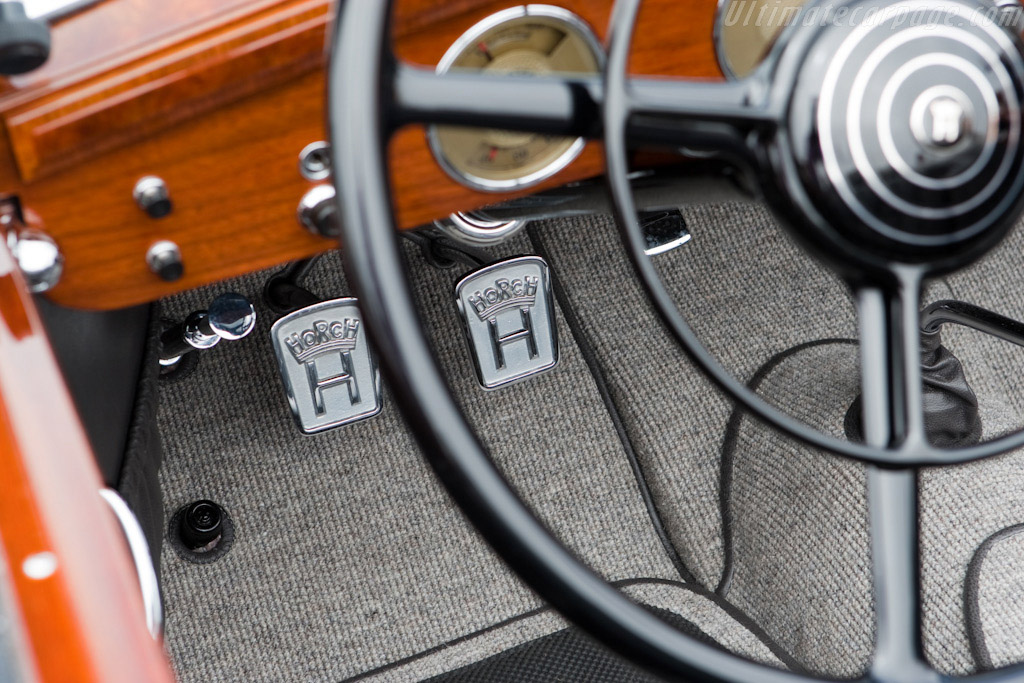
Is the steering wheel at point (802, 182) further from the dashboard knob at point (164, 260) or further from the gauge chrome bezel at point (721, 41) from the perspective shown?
the dashboard knob at point (164, 260)

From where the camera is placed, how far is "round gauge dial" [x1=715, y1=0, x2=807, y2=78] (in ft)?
2.53

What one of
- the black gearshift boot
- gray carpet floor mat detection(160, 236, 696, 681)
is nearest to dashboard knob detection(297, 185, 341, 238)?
gray carpet floor mat detection(160, 236, 696, 681)

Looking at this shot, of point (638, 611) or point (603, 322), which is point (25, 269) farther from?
point (603, 322)

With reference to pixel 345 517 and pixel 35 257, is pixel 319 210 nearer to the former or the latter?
pixel 35 257

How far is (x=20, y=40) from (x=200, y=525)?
2.58 feet

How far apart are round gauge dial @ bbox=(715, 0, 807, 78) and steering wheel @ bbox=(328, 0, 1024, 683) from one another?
243 millimetres

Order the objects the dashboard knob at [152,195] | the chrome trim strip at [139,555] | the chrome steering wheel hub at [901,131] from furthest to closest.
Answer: the dashboard knob at [152,195]
the chrome trim strip at [139,555]
the chrome steering wheel hub at [901,131]

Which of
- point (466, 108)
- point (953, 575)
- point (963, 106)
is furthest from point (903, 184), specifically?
point (953, 575)

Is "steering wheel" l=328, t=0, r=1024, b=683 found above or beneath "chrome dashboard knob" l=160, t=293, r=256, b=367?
above

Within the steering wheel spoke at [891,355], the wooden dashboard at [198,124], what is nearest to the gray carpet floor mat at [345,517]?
the wooden dashboard at [198,124]

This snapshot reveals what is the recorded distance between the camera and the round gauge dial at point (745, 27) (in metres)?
0.77

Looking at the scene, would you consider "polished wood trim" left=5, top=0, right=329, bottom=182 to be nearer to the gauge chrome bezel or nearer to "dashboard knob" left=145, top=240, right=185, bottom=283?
"dashboard knob" left=145, top=240, right=185, bottom=283

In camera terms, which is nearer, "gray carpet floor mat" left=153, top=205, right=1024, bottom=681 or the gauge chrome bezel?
the gauge chrome bezel

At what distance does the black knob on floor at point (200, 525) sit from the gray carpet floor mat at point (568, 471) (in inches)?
0.8
